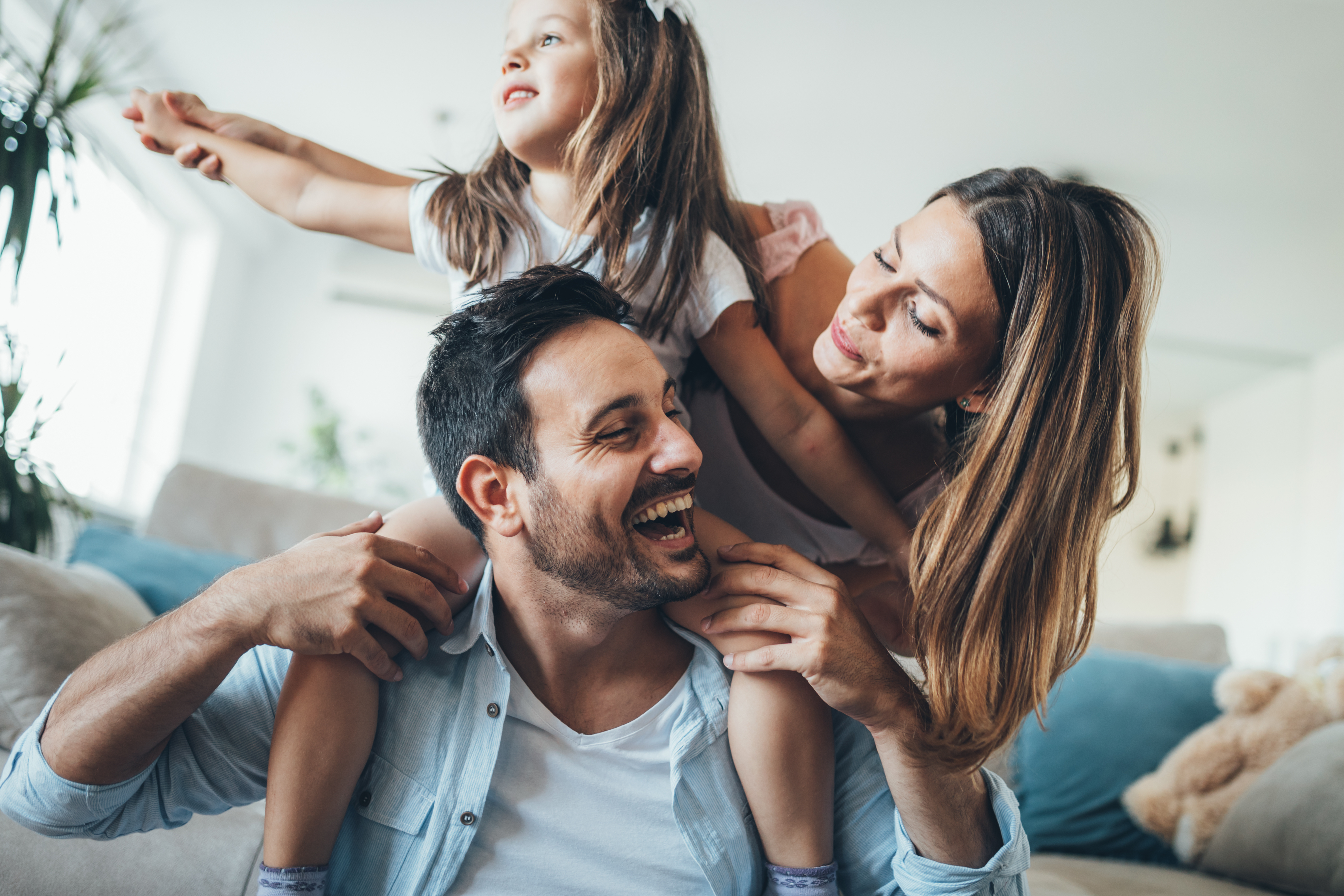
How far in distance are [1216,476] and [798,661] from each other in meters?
7.84

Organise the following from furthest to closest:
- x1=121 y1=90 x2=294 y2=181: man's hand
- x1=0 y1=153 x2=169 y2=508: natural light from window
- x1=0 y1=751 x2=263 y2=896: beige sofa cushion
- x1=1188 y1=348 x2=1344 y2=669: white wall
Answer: x1=1188 y1=348 x2=1344 y2=669: white wall < x1=0 y1=153 x2=169 y2=508: natural light from window < x1=121 y1=90 x2=294 y2=181: man's hand < x1=0 y1=751 x2=263 y2=896: beige sofa cushion

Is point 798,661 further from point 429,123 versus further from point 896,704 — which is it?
point 429,123

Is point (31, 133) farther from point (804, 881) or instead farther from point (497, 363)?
point (804, 881)

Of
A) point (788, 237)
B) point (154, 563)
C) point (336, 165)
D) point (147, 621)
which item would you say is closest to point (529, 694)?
point (788, 237)

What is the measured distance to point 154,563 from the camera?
7.62 ft

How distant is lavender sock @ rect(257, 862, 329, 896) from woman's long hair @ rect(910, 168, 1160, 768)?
0.78m

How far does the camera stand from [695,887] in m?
1.30

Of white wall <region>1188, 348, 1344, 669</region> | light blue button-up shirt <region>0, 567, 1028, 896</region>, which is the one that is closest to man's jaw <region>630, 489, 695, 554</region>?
light blue button-up shirt <region>0, 567, 1028, 896</region>

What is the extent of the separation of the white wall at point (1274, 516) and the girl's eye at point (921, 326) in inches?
231

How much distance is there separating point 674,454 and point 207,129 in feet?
3.56

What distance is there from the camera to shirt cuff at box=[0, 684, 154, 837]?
115cm

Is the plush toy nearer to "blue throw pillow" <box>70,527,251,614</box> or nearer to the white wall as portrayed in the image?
"blue throw pillow" <box>70,527,251,614</box>

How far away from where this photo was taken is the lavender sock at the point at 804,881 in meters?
1.27

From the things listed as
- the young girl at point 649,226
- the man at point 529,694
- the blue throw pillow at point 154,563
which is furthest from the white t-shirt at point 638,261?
the blue throw pillow at point 154,563
